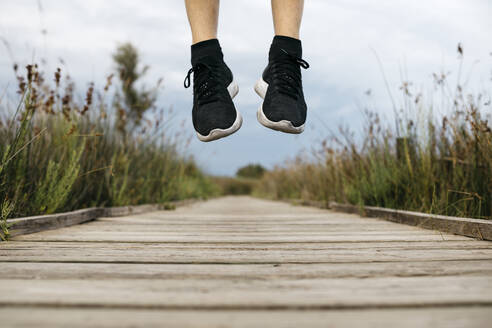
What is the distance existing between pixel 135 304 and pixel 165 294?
8cm

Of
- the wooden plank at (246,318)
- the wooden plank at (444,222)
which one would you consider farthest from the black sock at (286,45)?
the wooden plank at (246,318)

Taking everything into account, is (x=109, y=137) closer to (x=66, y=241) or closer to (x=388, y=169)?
(x=66, y=241)

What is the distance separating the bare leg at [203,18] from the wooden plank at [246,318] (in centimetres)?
140

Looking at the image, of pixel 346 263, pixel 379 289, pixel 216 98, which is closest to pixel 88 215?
pixel 216 98

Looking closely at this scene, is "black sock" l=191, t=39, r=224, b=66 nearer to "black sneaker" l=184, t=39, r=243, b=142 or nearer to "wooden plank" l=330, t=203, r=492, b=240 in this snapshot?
"black sneaker" l=184, t=39, r=243, b=142

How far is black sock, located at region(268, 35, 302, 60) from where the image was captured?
72.1 inches

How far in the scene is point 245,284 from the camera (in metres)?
0.86

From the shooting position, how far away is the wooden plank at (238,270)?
932 mm

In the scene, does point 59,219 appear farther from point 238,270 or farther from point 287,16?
point 287,16

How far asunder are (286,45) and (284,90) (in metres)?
0.21

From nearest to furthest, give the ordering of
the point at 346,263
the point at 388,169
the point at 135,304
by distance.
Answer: the point at 135,304
the point at 346,263
the point at 388,169

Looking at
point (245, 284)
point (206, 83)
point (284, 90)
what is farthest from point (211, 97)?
point (245, 284)

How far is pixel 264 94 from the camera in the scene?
200 cm

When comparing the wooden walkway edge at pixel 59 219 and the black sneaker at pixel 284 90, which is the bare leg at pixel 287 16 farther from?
the wooden walkway edge at pixel 59 219
